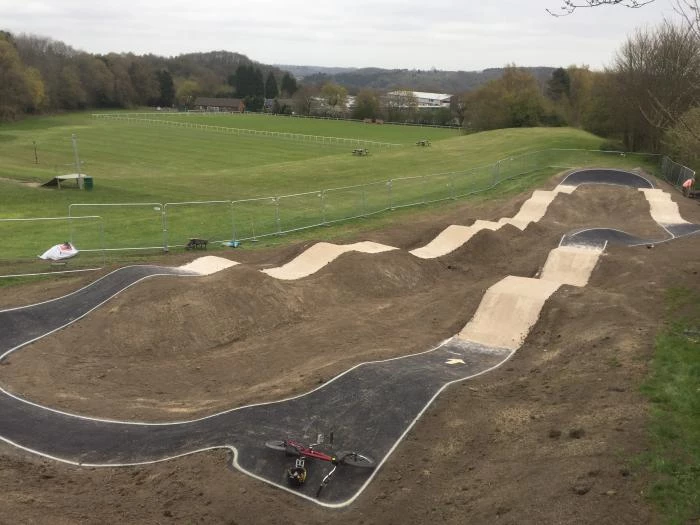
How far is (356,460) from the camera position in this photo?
11.7m

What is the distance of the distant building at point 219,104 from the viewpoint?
6718 inches

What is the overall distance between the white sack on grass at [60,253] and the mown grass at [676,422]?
2204cm

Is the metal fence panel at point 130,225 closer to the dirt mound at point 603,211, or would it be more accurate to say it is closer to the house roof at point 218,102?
the dirt mound at point 603,211

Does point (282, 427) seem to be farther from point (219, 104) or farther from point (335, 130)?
point (219, 104)

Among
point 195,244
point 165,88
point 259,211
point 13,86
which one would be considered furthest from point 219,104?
point 195,244

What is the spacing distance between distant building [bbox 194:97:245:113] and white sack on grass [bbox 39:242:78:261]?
497 ft

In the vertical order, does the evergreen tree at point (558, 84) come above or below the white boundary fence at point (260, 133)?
above

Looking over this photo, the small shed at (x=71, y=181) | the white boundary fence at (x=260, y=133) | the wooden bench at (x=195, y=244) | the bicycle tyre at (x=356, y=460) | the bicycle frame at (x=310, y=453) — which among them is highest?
the white boundary fence at (x=260, y=133)

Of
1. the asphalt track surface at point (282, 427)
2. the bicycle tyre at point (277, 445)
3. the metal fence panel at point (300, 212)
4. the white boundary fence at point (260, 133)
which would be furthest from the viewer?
the white boundary fence at point (260, 133)

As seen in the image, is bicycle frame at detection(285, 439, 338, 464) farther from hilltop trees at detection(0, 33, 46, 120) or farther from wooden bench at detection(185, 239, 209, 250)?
hilltop trees at detection(0, 33, 46, 120)

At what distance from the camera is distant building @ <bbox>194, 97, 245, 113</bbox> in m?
171

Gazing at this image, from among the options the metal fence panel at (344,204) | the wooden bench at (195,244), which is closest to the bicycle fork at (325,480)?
the wooden bench at (195,244)

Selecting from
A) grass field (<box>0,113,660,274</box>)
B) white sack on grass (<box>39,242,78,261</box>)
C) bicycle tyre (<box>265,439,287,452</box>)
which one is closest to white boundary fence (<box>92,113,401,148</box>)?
grass field (<box>0,113,660,274</box>)

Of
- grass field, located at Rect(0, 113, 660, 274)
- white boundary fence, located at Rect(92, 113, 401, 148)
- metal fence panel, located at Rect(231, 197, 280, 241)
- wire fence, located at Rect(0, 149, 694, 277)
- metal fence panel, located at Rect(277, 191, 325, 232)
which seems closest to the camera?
wire fence, located at Rect(0, 149, 694, 277)
